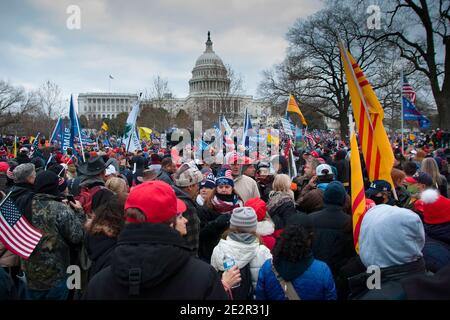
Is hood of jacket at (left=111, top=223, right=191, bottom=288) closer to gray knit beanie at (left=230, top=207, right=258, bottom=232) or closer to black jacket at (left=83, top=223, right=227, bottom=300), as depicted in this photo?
black jacket at (left=83, top=223, right=227, bottom=300)

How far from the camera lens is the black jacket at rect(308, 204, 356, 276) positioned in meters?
3.71

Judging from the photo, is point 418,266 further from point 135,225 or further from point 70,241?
point 70,241

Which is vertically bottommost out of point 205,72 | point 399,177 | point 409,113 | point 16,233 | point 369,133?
point 16,233

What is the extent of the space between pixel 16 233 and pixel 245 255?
2.09 m

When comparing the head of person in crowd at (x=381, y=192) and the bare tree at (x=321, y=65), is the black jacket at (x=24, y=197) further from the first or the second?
the bare tree at (x=321, y=65)

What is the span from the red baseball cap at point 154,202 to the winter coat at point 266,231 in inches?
74.2

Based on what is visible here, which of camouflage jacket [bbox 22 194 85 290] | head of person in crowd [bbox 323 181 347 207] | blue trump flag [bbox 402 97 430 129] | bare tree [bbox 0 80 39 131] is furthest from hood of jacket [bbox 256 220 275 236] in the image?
bare tree [bbox 0 80 39 131]

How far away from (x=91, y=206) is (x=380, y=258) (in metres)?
3.10

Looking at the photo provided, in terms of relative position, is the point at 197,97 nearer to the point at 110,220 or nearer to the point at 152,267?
the point at 110,220

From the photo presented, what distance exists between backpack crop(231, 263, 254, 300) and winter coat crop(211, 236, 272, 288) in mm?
32

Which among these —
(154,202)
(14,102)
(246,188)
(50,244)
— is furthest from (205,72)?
(154,202)

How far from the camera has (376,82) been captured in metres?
31.1

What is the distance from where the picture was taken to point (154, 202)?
2004 mm

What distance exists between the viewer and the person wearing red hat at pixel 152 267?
1723 mm
